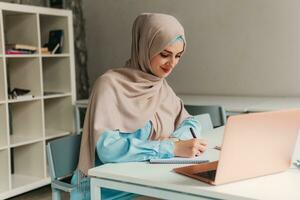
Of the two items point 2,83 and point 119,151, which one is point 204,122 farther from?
A: point 2,83

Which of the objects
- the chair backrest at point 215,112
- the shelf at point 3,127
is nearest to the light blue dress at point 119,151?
the chair backrest at point 215,112

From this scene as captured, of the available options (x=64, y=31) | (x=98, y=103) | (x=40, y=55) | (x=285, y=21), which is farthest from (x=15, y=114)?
(x=285, y=21)

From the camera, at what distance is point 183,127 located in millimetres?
1823

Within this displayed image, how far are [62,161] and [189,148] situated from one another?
52 centimetres

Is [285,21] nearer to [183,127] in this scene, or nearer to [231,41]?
[231,41]

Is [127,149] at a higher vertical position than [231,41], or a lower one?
lower

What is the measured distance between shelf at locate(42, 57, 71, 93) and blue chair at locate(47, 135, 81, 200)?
5.18 feet

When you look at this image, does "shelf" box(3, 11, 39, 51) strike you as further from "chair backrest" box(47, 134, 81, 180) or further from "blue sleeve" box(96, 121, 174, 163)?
"blue sleeve" box(96, 121, 174, 163)

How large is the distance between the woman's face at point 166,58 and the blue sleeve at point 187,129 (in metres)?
0.27

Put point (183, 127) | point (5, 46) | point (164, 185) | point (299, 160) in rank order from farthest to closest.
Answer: point (5, 46), point (183, 127), point (299, 160), point (164, 185)

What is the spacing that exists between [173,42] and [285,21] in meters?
1.54

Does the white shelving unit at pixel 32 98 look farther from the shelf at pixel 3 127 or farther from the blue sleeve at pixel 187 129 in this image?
the blue sleeve at pixel 187 129

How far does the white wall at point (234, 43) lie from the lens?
2887 millimetres

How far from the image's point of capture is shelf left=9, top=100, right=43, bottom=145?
115 inches
